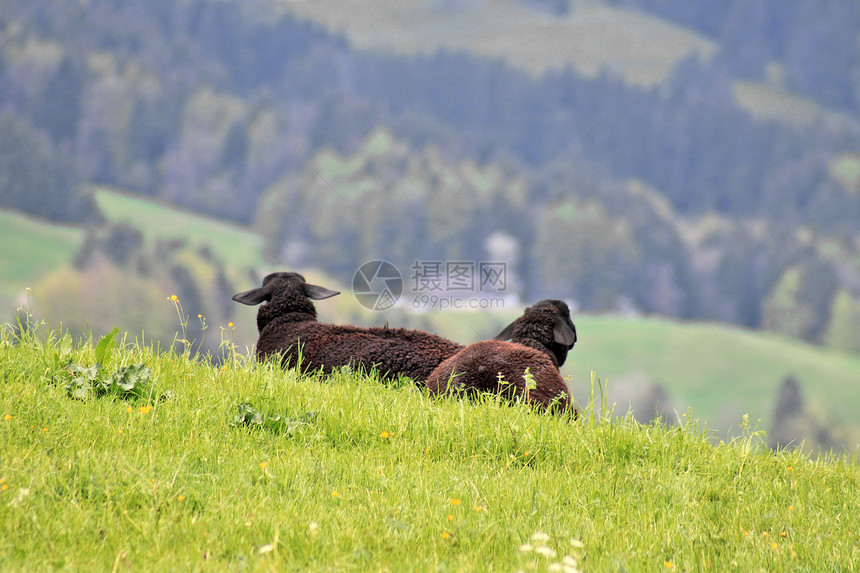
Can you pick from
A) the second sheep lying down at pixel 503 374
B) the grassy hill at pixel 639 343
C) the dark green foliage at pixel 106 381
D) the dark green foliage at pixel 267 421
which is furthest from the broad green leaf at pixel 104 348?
the grassy hill at pixel 639 343

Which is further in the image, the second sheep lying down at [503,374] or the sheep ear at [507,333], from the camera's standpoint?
the sheep ear at [507,333]

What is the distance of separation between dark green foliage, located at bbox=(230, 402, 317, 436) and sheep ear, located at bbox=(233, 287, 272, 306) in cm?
368

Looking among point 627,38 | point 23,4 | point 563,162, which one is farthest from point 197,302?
point 627,38

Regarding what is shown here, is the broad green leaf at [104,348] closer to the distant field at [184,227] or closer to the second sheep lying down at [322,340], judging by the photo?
the second sheep lying down at [322,340]

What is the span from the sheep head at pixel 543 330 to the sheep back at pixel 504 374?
0.94 m

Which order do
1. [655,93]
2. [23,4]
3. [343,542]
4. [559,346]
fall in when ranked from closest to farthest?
[343,542] < [559,346] < [23,4] < [655,93]

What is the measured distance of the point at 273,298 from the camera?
8242 mm

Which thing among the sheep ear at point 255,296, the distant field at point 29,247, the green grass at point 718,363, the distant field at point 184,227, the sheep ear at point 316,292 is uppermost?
the distant field at point 184,227

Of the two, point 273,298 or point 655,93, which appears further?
point 655,93

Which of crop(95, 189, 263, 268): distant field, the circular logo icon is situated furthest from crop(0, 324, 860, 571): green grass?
crop(95, 189, 263, 268): distant field

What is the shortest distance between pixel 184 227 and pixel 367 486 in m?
107

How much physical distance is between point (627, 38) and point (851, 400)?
334ft

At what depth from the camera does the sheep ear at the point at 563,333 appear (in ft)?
23.3

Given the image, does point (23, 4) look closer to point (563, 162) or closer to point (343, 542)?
point (563, 162)
